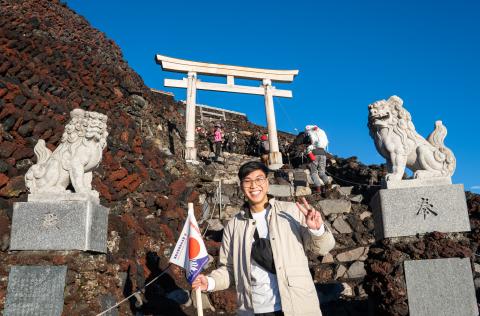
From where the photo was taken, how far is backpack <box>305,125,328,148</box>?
35.9 feet

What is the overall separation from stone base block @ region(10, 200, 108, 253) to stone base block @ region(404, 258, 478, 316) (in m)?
3.23

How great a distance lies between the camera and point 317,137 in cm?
1099

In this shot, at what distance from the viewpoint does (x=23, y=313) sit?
373 centimetres

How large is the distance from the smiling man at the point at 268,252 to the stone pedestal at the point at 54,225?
180 centimetres

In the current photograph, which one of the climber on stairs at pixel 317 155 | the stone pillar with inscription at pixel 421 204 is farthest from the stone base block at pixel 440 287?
the climber on stairs at pixel 317 155

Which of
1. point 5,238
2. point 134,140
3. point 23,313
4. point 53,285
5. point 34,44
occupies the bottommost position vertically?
point 23,313

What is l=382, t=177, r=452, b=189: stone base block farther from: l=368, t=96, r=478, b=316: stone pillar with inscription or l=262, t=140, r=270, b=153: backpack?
l=262, t=140, r=270, b=153: backpack

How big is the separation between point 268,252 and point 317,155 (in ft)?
27.4

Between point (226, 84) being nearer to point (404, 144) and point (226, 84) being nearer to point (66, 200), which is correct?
point (404, 144)

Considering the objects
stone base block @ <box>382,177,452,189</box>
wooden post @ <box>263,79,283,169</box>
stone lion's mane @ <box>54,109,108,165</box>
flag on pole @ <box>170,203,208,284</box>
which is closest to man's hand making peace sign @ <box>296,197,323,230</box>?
flag on pole @ <box>170,203,208,284</box>

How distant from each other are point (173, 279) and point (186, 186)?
2.90 metres

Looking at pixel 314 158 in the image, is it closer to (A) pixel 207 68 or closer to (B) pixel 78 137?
(A) pixel 207 68

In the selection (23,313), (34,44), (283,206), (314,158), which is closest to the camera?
(283,206)

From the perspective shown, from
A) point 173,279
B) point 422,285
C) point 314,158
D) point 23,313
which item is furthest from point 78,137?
point 314,158
